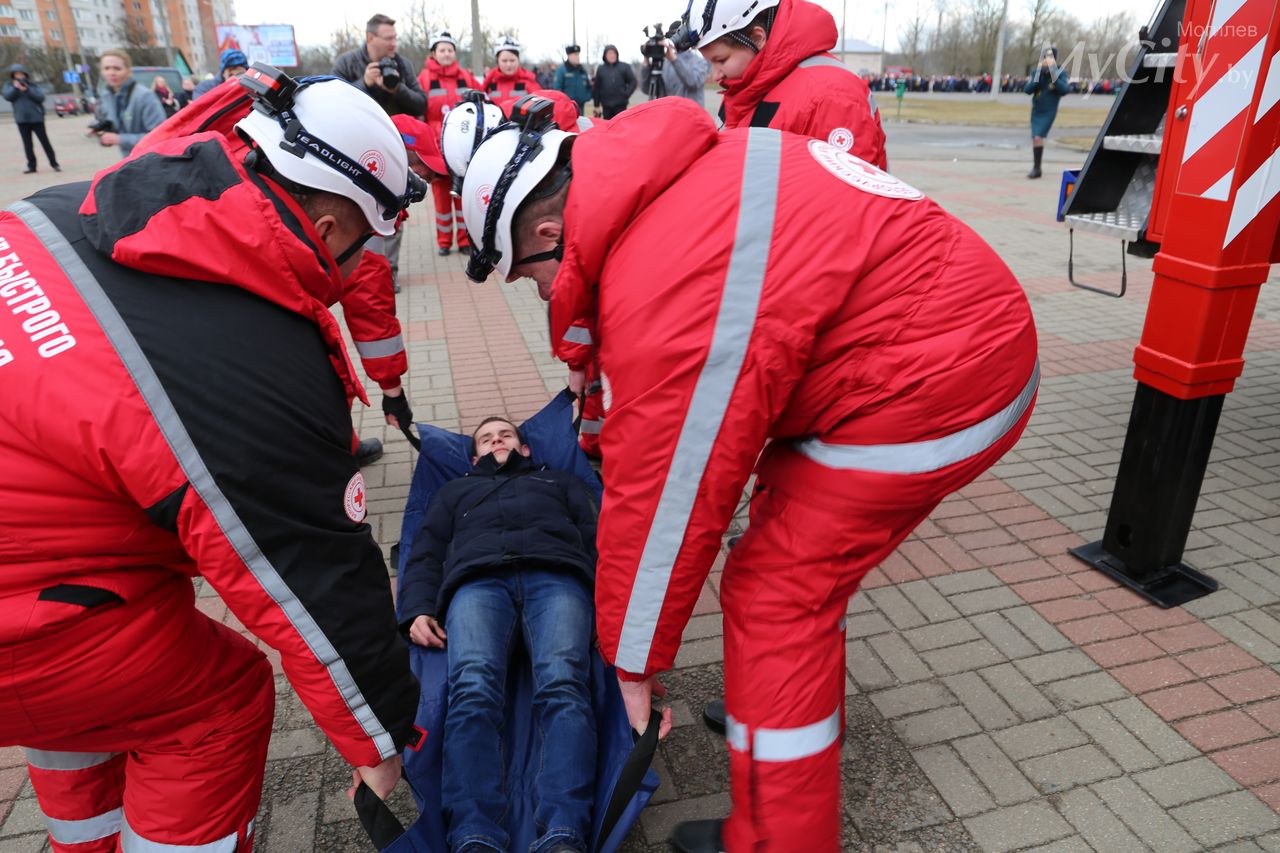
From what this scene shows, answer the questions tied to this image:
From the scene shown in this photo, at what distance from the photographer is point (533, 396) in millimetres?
5141

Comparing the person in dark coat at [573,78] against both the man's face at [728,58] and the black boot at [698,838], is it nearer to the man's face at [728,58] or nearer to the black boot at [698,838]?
the man's face at [728,58]

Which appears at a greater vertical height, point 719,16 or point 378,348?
point 719,16

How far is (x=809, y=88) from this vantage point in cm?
324

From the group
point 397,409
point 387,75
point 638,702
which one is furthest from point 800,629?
point 387,75

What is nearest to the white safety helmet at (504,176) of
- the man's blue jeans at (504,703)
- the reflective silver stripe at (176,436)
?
the reflective silver stripe at (176,436)

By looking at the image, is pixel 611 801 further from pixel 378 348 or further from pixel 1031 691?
pixel 378 348

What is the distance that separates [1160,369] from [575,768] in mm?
2310

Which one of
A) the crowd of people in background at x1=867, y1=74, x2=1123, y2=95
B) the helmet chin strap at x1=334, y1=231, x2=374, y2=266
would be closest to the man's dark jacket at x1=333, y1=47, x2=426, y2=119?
the helmet chin strap at x1=334, y1=231, x2=374, y2=266

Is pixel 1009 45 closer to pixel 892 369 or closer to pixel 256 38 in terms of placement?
pixel 256 38

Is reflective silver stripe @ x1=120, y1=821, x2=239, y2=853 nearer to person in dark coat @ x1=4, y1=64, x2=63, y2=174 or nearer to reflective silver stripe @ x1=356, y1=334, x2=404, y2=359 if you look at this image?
reflective silver stripe @ x1=356, y1=334, x2=404, y2=359

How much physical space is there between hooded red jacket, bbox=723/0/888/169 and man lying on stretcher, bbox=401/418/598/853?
5.29 ft

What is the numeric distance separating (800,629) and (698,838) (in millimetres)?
746

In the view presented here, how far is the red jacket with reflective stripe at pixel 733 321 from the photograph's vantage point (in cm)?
149

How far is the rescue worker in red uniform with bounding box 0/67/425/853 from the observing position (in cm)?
130
